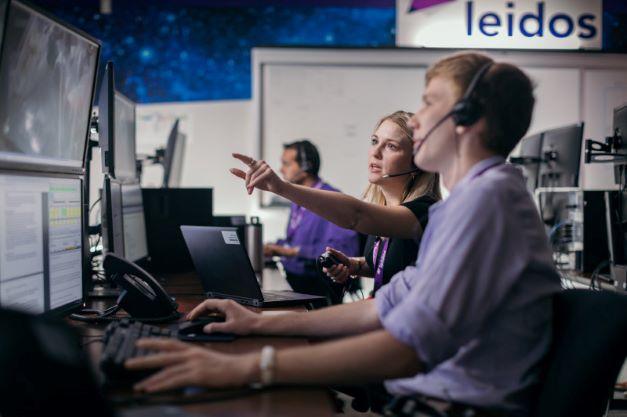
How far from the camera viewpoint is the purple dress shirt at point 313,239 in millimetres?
3459

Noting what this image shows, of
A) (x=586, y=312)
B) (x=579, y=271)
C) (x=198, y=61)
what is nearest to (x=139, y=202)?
(x=586, y=312)

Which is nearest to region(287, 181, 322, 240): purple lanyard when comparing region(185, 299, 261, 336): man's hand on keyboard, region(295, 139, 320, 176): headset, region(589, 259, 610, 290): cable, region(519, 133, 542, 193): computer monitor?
region(295, 139, 320, 176): headset

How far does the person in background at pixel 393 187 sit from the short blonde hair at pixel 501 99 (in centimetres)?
74

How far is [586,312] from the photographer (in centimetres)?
101

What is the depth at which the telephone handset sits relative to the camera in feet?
4.58

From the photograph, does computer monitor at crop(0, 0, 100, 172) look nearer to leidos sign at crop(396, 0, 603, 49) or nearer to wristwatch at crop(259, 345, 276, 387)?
wristwatch at crop(259, 345, 276, 387)

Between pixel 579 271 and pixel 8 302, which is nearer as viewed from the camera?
pixel 8 302

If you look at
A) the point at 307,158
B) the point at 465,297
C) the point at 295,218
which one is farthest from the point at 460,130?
the point at 295,218

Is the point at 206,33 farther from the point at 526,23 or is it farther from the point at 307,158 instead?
the point at 526,23

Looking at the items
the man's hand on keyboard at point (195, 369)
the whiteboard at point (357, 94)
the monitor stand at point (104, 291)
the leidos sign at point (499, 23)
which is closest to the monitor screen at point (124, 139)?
the monitor stand at point (104, 291)

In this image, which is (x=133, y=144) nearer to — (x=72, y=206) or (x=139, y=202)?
(x=139, y=202)

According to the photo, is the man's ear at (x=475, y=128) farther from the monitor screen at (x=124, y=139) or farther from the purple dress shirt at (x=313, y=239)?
the purple dress shirt at (x=313, y=239)

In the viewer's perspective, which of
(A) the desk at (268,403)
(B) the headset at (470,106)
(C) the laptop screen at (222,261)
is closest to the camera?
(A) the desk at (268,403)

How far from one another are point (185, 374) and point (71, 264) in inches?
25.3
